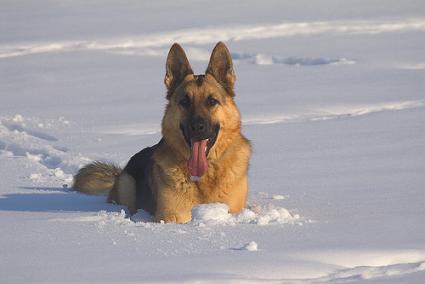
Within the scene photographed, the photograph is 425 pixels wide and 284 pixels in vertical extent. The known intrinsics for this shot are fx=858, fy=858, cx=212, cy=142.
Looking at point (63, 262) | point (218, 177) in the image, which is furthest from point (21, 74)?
point (63, 262)

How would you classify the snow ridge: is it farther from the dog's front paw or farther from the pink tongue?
the dog's front paw

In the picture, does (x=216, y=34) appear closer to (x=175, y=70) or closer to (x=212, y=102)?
(x=175, y=70)

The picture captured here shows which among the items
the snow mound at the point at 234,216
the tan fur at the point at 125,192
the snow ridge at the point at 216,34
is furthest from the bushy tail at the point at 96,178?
the snow ridge at the point at 216,34

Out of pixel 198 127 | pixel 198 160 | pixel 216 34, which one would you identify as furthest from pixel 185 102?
pixel 216 34

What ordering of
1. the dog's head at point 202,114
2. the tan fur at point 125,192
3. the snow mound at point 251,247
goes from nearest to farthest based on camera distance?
1. the snow mound at point 251,247
2. the dog's head at point 202,114
3. the tan fur at point 125,192

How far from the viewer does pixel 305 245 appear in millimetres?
4883

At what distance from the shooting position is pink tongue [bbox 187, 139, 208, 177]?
20.7 ft

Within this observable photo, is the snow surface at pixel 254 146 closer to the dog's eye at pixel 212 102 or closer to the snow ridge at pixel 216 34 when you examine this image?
the snow ridge at pixel 216 34

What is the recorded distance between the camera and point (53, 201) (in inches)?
273

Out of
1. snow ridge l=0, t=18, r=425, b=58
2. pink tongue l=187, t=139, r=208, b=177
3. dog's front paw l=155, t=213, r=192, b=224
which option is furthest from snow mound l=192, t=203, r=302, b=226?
snow ridge l=0, t=18, r=425, b=58

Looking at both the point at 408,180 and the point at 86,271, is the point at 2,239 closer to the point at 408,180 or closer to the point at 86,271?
the point at 86,271

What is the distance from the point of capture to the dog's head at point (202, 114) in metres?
6.28

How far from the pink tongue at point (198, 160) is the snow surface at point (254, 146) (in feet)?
1.55

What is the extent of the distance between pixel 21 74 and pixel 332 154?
8759 millimetres
